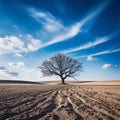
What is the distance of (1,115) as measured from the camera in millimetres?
6594

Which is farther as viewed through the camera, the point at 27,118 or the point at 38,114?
the point at 38,114

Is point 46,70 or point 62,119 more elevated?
point 46,70

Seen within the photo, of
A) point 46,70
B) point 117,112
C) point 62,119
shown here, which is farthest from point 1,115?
point 46,70

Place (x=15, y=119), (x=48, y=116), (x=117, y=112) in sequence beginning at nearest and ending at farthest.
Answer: (x=15, y=119) → (x=48, y=116) → (x=117, y=112)

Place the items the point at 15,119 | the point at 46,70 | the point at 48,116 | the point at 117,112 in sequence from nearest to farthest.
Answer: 1. the point at 15,119
2. the point at 48,116
3. the point at 117,112
4. the point at 46,70

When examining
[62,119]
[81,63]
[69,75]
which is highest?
[81,63]

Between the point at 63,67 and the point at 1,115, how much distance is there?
43.7 m

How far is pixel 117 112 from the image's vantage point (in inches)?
275

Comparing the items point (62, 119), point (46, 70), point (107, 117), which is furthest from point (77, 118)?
point (46, 70)

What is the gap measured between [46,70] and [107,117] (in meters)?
43.0

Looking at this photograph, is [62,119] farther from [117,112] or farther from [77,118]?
[117,112]

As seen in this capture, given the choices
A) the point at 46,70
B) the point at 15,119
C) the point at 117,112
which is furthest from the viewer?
the point at 46,70

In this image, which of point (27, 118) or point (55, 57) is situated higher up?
point (55, 57)

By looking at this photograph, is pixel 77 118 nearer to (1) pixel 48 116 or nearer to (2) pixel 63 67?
(1) pixel 48 116
